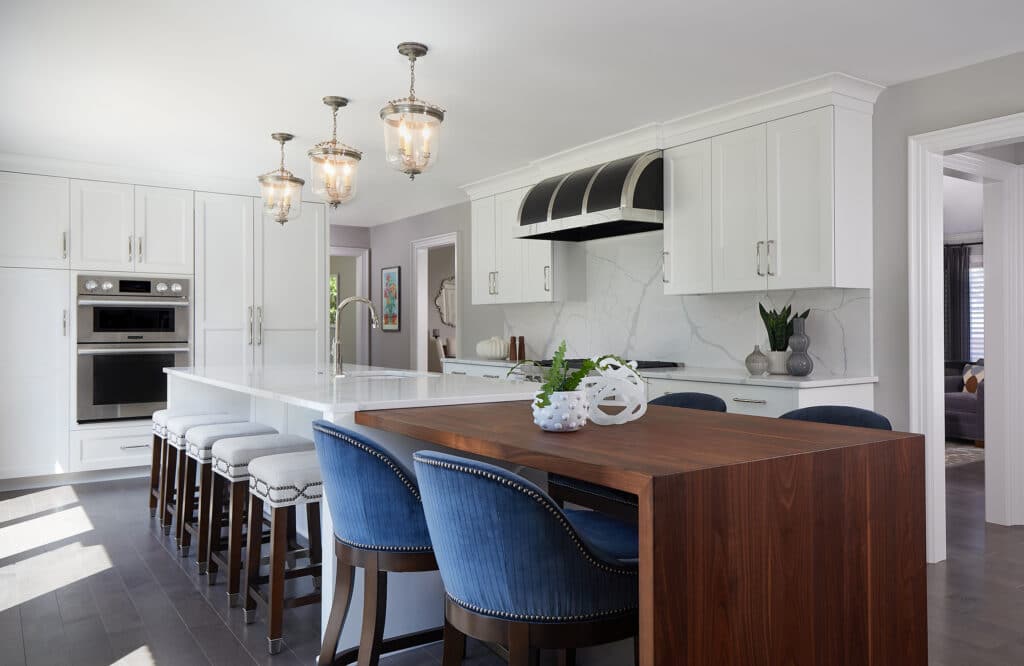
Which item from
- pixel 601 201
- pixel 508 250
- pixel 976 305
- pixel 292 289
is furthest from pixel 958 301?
pixel 292 289

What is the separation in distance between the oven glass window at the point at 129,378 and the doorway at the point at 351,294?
4.61 ft

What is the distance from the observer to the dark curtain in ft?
29.8

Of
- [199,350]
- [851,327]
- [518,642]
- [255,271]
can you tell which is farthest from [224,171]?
[518,642]

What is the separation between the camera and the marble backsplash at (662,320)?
3928mm

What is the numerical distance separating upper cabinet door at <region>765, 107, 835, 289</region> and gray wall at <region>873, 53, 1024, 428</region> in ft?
1.17

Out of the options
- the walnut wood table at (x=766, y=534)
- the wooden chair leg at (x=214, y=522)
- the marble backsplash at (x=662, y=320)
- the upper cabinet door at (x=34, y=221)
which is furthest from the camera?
the upper cabinet door at (x=34, y=221)

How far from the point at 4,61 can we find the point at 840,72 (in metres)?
3.86

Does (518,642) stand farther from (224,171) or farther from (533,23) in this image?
(224,171)

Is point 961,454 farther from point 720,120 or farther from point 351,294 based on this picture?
point 351,294

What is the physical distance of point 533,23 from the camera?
298cm

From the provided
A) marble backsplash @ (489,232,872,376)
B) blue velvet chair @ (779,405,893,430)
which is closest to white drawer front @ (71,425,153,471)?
marble backsplash @ (489,232,872,376)

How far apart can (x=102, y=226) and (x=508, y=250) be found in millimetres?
3049

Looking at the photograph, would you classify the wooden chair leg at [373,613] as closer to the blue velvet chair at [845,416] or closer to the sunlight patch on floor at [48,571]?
the blue velvet chair at [845,416]

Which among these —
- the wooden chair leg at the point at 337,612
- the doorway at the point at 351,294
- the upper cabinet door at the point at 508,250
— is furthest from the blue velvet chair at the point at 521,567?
the doorway at the point at 351,294
